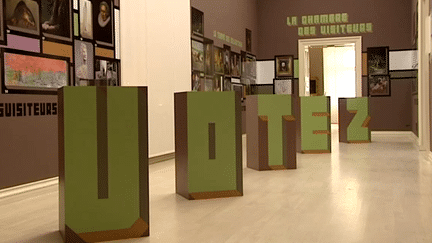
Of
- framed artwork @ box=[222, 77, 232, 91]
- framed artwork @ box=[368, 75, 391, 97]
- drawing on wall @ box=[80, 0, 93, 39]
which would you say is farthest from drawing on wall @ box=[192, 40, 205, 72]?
framed artwork @ box=[368, 75, 391, 97]

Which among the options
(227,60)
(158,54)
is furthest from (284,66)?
(158,54)

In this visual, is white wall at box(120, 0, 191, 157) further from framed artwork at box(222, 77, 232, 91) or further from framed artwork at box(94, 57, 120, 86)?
framed artwork at box(222, 77, 232, 91)

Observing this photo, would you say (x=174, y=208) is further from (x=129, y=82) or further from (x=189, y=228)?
(x=129, y=82)

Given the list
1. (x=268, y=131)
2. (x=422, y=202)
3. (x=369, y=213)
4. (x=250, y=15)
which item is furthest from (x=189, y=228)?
(x=250, y=15)

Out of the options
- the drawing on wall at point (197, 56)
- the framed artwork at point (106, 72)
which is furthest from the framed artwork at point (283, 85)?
the framed artwork at point (106, 72)

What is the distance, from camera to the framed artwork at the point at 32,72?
11.0 ft

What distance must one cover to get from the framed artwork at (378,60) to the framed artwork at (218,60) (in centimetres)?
328

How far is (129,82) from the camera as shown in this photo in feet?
15.8

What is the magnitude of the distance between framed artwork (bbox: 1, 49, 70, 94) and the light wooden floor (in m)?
0.79

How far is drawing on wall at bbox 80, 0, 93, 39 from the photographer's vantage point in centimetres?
414

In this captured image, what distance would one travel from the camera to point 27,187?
352cm

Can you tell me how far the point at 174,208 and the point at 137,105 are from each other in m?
0.84

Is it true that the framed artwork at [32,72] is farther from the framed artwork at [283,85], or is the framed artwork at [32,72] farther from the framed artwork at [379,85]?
the framed artwork at [379,85]

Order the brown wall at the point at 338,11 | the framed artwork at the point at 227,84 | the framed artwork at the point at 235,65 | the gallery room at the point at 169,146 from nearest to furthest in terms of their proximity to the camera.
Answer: the gallery room at the point at 169,146 → the framed artwork at the point at 227,84 → the framed artwork at the point at 235,65 → the brown wall at the point at 338,11
